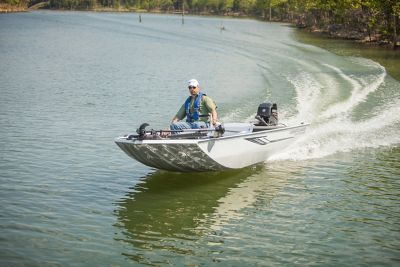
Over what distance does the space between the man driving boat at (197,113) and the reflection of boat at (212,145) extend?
441 mm

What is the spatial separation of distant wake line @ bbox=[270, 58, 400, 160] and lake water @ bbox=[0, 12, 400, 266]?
3.1 inches

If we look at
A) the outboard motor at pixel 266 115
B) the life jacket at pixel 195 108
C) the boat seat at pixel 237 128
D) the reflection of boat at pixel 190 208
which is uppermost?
the life jacket at pixel 195 108

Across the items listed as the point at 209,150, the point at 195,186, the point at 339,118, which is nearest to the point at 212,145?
the point at 209,150

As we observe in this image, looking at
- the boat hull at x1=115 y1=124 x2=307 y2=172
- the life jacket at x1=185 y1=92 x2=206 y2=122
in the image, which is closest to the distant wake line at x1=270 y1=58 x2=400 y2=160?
the boat hull at x1=115 y1=124 x2=307 y2=172

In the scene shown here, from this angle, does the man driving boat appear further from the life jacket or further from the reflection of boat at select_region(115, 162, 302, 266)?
the reflection of boat at select_region(115, 162, 302, 266)

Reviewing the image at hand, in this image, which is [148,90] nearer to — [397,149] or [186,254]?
[397,149]

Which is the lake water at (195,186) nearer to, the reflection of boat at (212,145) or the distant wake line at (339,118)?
the distant wake line at (339,118)

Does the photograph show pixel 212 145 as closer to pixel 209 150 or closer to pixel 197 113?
pixel 209 150

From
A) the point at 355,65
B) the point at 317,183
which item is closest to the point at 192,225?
the point at 317,183

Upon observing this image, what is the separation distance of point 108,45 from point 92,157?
150 ft

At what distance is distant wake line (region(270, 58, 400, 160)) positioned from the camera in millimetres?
19125

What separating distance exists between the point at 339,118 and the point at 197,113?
31.0 ft

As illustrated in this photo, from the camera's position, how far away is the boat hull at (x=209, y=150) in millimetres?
13641

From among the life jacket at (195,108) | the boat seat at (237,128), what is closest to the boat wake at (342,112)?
the boat seat at (237,128)
